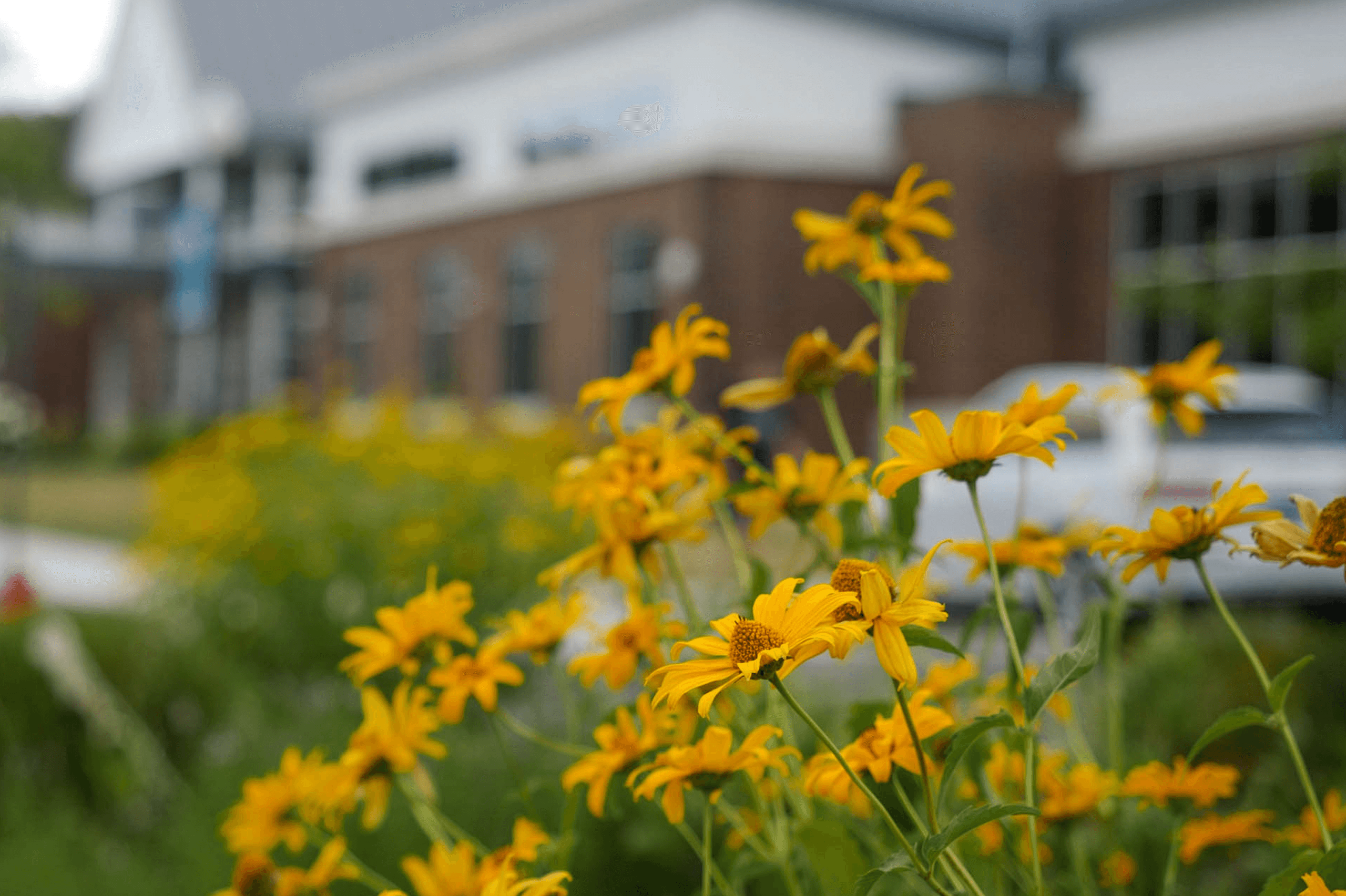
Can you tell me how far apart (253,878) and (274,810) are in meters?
0.15

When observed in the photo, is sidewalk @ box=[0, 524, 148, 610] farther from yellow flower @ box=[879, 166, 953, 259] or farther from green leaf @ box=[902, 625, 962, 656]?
green leaf @ box=[902, 625, 962, 656]

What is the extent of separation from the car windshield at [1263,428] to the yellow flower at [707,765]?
6.32m

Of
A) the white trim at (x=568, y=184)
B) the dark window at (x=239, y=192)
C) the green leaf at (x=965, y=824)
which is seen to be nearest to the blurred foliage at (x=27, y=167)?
the white trim at (x=568, y=184)

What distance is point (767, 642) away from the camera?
2.72ft

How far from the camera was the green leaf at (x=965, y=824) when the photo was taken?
2.77 feet

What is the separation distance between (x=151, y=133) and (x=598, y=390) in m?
30.5

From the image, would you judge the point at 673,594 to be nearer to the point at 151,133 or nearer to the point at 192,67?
the point at 192,67

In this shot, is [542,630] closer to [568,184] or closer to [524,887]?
[524,887]

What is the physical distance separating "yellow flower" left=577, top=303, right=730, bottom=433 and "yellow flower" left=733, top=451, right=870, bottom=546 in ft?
0.43

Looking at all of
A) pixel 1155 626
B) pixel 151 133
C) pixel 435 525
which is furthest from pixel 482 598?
pixel 151 133

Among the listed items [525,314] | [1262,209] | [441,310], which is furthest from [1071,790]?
[441,310]

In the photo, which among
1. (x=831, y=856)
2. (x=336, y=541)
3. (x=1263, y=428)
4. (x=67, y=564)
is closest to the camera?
(x=831, y=856)

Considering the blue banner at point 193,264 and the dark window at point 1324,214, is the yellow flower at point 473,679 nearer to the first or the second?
the dark window at point 1324,214

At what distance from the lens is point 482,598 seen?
4.75 metres
